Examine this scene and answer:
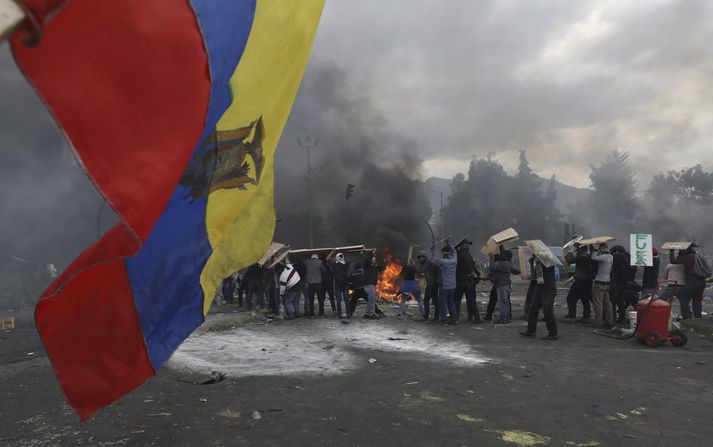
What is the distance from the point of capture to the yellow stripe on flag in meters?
2.88

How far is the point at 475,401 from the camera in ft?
16.8

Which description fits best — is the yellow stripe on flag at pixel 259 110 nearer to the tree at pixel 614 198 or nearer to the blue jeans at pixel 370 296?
the blue jeans at pixel 370 296

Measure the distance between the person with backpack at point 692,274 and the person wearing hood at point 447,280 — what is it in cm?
493

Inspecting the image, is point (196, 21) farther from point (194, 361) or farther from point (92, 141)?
point (194, 361)

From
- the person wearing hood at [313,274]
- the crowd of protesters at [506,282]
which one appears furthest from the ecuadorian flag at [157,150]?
the person wearing hood at [313,274]

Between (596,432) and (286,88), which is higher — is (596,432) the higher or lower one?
the lower one

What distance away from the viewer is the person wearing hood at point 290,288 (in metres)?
11.8

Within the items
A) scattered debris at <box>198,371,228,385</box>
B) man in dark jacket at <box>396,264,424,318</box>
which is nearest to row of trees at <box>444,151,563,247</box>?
man in dark jacket at <box>396,264,424,318</box>

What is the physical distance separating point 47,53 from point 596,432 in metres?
4.67

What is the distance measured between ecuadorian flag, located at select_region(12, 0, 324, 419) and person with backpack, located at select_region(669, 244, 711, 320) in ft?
34.2

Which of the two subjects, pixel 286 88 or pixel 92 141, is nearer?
pixel 92 141

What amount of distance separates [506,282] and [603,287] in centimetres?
188

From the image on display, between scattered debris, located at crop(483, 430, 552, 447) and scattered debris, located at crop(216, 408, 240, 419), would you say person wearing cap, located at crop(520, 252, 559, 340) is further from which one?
scattered debris, located at crop(216, 408, 240, 419)

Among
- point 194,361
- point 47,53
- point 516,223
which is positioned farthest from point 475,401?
point 516,223
